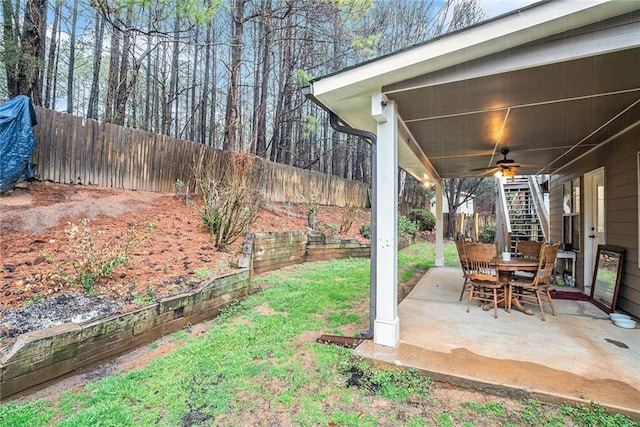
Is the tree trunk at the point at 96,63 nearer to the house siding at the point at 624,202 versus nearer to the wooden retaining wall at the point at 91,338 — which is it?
the wooden retaining wall at the point at 91,338

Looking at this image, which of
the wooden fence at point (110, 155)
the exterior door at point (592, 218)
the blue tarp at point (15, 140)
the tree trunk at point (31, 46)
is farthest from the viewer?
the tree trunk at point (31, 46)

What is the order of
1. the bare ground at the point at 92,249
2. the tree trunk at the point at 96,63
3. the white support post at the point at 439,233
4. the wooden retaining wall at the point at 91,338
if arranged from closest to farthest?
the wooden retaining wall at the point at 91,338 < the bare ground at the point at 92,249 < the white support post at the point at 439,233 < the tree trunk at the point at 96,63

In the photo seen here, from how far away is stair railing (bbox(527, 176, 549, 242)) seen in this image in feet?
24.7

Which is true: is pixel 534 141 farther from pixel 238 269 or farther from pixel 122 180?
pixel 122 180

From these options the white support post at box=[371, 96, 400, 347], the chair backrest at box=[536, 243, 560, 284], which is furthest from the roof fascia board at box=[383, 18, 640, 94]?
the chair backrest at box=[536, 243, 560, 284]

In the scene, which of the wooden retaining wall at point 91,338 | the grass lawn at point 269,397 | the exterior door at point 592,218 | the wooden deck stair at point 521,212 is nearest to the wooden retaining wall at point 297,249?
the wooden retaining wall at point 91,338

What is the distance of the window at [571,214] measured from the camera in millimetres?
5164

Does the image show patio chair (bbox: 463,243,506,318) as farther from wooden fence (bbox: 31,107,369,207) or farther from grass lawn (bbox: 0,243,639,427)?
wooden fence (bbox: 31,107,369,207)

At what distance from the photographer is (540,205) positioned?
7973 mm

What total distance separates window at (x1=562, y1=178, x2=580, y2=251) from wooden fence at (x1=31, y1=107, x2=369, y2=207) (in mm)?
6909

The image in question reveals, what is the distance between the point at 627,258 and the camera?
3.59 metres

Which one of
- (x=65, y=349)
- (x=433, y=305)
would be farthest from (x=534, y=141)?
(x=65, y=349)

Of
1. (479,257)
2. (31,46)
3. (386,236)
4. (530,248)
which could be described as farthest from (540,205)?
(31,46)

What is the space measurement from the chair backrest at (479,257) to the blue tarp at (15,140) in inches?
272
